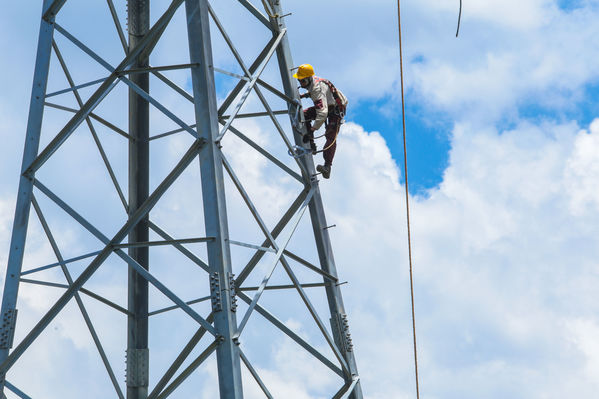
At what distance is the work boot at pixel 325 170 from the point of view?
15.8 metres

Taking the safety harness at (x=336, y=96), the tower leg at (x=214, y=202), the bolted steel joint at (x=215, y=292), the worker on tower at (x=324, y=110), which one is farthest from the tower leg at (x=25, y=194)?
the safety harness at (x=336, y=96)

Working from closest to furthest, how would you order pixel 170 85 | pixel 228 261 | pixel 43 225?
pixel 228 261, pixel 43 225, pixel 170 85

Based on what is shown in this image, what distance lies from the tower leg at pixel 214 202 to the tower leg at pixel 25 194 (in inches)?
106

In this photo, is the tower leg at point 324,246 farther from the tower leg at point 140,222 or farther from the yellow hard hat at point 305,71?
the tower leg at point 140,222

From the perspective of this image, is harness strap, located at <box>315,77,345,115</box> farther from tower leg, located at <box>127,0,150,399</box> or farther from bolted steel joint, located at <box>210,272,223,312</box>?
bolted steel joint, located at <box>210,272,223,312</box>

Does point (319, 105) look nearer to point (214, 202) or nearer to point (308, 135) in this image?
point (308, 135)

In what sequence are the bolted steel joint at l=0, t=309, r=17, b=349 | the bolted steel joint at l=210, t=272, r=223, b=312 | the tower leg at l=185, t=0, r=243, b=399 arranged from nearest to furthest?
the tower leg at l=185, t=0, r=243, b=399
the bolted steel joint at l=210, t=272, r=223, b=312
the bolted steel joint at l=0, t=309, r=17, b=349

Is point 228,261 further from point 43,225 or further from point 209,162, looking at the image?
point 43,225

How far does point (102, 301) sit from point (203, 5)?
5024 millimetres

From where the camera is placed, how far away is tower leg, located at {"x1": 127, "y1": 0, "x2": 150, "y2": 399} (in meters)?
16.3

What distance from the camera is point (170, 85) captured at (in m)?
16.3

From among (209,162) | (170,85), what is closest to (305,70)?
(170,85)

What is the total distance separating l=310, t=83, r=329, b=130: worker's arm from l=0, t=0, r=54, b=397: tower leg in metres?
4.06

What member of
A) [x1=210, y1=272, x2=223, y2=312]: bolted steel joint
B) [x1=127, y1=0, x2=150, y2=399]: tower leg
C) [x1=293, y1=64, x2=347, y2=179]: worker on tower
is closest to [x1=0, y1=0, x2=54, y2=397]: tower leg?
[x1=127, y1=0, x2=150, y2=399]: tower leg
